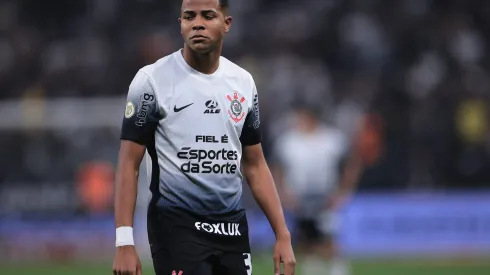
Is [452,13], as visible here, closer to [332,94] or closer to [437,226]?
[332,94]

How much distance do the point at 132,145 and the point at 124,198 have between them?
0.27 m

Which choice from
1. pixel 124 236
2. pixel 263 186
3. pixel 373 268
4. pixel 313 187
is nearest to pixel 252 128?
pixel 263 186

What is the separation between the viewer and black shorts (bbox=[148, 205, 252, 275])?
16.9ft

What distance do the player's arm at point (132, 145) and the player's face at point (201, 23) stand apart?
303mm

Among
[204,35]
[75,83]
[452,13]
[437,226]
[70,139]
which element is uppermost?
[452,13]

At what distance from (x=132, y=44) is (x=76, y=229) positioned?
402 cm

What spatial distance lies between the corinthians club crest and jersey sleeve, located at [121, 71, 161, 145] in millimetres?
402

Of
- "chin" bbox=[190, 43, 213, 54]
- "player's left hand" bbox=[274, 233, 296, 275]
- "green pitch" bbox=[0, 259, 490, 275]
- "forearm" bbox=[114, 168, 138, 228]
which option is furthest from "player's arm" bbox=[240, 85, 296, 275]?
"green pitch" bbox=[0, 259, 490, 275]

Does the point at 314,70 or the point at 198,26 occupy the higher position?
the point at 314,70

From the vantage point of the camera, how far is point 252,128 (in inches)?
217

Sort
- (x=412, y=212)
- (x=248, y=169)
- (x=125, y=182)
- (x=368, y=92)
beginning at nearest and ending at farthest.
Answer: (x=125, y=182), (x=248, y=169), (x=412, y=212), (x=368, y=92)

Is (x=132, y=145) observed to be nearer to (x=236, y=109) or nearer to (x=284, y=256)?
(x=236, y=109)

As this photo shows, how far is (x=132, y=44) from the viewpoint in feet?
62.5

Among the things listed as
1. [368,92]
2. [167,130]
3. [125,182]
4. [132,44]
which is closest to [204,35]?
[167,130]
